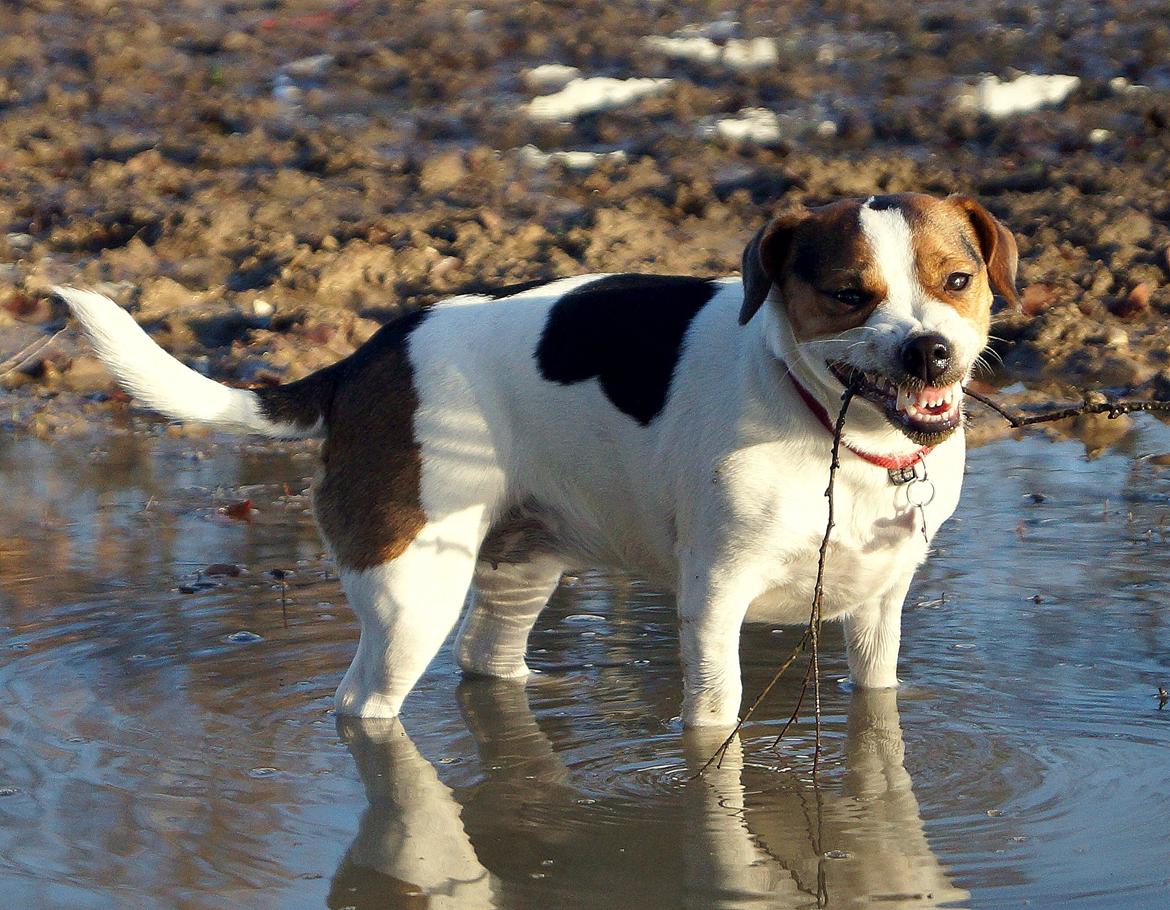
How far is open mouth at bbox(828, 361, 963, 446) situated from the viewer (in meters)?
4.17

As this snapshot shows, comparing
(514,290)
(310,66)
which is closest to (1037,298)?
(514,290)

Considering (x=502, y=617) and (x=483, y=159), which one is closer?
(x=502, y=617)

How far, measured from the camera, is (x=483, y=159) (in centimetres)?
→ 1269

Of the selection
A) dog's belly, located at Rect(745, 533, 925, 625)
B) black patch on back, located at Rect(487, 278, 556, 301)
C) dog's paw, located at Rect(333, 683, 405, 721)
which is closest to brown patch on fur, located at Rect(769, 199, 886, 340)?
dog's belly, located at Rect(745, 533, 925, 625)

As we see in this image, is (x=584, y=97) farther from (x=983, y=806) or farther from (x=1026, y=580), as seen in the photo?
(x=983, y=806)

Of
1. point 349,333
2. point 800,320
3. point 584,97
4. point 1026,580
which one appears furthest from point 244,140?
point 800,320

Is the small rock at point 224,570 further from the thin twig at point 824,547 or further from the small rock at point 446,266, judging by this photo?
the small rock at point 446,266

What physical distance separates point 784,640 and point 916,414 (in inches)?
72.1

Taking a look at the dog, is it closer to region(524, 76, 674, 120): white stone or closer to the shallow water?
the shallow water

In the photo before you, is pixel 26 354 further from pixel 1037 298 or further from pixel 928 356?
pixel 928 356

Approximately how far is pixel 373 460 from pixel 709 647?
42.2 inches

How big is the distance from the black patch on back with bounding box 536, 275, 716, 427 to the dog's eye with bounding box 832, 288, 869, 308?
0.62 meters

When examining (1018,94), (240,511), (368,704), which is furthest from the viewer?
(1018,94)

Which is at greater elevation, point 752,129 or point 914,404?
point 914,404
